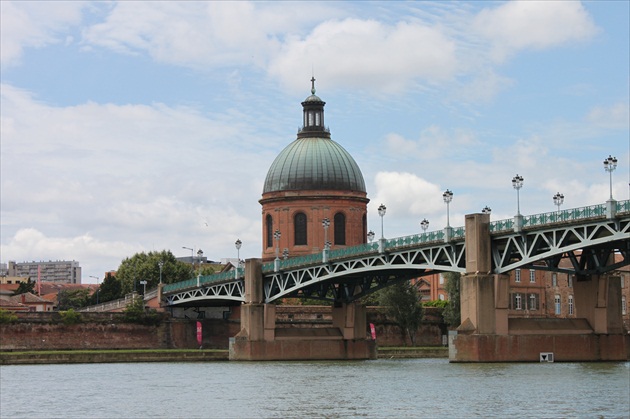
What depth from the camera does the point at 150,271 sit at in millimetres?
159750

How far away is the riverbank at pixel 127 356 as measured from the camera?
10100 cm

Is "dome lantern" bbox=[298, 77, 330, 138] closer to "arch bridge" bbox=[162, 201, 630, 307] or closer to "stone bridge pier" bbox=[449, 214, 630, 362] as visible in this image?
"arch bridge" bbox=[162, 201, 630, 307]

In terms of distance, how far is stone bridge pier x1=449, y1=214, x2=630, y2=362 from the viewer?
83.8m

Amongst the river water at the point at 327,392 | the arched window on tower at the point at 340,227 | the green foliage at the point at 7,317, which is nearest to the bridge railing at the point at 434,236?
the river water at the point at 327,392

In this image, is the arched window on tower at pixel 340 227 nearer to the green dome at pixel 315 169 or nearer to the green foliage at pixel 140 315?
the green dome at pixel 315 169

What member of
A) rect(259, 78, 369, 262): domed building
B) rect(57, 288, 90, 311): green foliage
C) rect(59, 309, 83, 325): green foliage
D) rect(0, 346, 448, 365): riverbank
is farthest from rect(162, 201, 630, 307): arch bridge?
rect(57, 288, 90, 311): green foliage

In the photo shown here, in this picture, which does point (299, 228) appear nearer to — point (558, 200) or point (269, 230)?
point (269, 230)

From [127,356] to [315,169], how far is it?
47.1 m

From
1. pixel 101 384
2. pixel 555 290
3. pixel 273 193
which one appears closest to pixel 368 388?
pixel 101 384

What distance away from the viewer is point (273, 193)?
149250 millimetres

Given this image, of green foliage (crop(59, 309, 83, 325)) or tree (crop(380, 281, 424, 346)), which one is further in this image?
tree (crop(380, 281, 424, 346))

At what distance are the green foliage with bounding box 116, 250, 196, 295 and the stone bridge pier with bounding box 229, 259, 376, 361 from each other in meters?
46.2

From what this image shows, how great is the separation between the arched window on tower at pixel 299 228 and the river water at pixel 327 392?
56.7 meters

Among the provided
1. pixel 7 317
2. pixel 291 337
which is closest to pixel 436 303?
pixel 291 337
